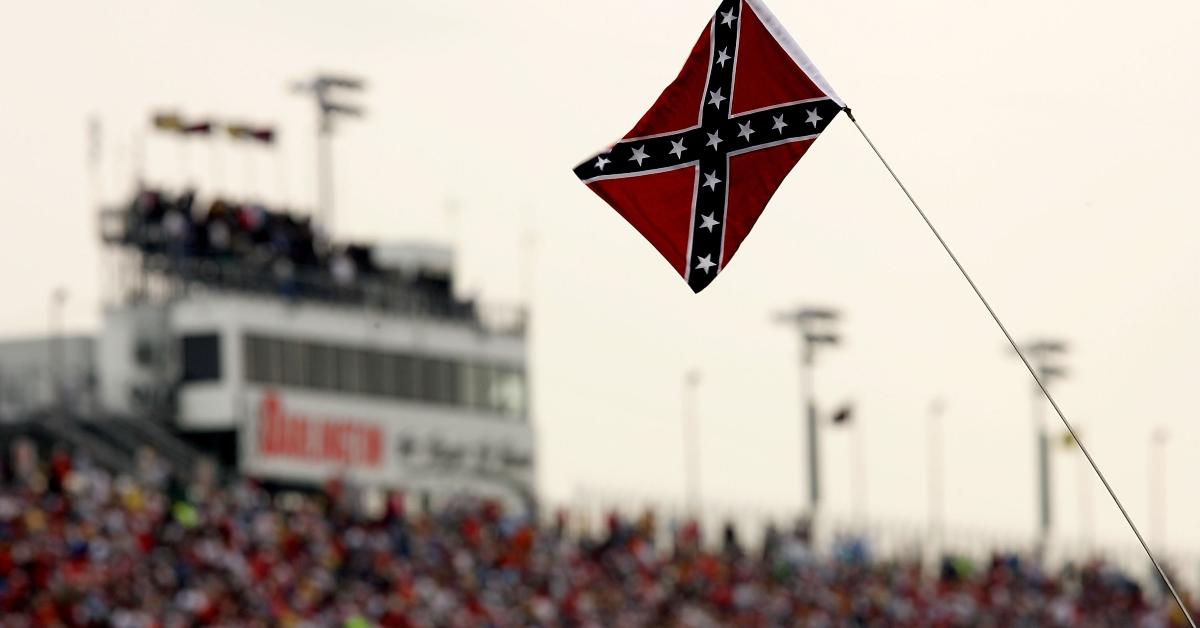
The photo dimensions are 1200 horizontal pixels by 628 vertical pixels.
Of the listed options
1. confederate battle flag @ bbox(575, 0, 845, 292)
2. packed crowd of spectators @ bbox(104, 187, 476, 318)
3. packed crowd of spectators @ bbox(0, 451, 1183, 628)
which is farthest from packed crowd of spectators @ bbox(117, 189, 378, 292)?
confederate battle flag @ bbox(575, 0, 845, 292)

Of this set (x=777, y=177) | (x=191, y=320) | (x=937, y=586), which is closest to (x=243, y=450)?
(x=191, y=320)

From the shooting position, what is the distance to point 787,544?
2675 inches

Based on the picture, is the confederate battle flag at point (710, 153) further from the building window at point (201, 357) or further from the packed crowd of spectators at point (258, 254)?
the building window at point (201, 357)

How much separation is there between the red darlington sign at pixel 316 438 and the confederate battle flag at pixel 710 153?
47.7m

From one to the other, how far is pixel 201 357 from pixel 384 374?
22.7 feet

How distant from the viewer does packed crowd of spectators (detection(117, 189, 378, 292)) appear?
2586 inches

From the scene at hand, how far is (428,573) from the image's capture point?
183ft

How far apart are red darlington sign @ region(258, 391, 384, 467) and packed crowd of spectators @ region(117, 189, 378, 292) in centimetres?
319

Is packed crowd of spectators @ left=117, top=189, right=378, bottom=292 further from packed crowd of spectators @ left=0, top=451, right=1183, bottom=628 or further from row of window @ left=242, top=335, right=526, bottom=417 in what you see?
packed crowd of spectators @ left=0, top=451, right=1183, bottom=628

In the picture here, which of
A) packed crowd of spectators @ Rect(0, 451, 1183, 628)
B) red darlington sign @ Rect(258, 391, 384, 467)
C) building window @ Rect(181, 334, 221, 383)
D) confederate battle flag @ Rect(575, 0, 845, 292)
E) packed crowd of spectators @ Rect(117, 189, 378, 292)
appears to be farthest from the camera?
red darlington sign @ Rect(258, 391, 384, 467)

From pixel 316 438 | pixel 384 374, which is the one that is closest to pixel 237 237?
pixel 316 438

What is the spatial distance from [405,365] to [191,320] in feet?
25.5

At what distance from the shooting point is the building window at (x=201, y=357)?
70.2 metres

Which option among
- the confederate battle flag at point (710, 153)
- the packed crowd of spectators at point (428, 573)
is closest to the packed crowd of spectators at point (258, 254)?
the packed crowd of spectators at point (428, 573)
